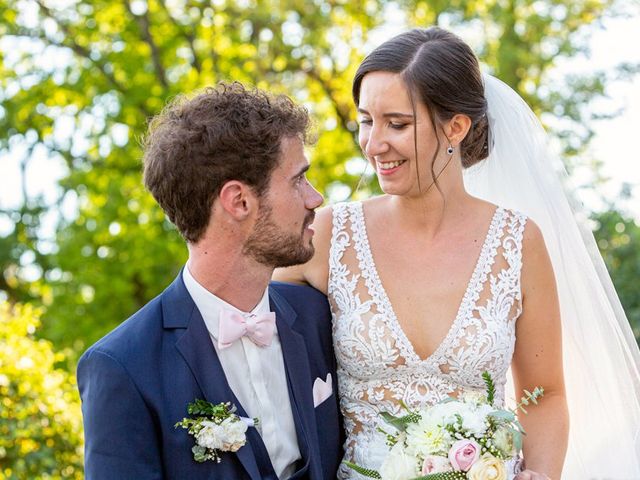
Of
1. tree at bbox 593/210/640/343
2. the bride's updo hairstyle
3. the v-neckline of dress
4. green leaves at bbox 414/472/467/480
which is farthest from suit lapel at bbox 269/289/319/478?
tree at bbox 593/210/640/343

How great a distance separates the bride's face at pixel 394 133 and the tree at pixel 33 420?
331cm

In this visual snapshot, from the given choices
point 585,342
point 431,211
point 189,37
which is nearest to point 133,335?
point 431,211

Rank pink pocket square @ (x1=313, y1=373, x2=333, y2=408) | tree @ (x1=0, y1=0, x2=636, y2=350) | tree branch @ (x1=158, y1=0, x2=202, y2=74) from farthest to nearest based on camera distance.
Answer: tree branch @ (x1=158, y1=0, x2=202, y2=74) → tree @ (x1=0, y1=0, x2=636, y2=350) → pink pocket square @ (x1=313, y1=373, x2=333, y2=408)

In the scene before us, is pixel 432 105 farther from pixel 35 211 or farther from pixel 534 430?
pixel 35 211

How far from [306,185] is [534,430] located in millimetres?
1265

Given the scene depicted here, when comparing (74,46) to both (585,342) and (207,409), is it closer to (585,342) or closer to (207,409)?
(585,342)

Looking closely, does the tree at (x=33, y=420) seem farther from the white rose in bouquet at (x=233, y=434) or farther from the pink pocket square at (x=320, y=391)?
the white rose in bouquet at (x=233, y=434)

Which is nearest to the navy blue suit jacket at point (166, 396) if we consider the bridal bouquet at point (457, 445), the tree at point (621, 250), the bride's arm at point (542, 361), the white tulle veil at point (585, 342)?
the bridal bouquet at point (457, 445)

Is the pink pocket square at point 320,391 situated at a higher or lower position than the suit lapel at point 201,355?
lower

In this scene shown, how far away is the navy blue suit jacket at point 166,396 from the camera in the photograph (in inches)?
118

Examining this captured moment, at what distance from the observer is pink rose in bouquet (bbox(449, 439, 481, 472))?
2.83 m

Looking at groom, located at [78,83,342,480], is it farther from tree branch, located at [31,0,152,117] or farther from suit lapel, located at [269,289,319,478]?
tree branch, located at [31,0,152,117]

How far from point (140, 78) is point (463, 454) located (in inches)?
406

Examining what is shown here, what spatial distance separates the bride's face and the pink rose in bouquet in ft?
3.56
